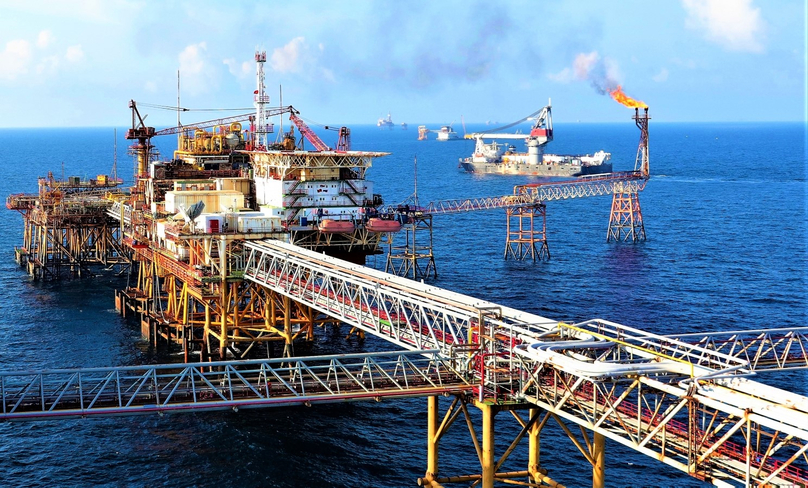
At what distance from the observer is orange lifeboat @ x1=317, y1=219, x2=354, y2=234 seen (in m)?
88.1

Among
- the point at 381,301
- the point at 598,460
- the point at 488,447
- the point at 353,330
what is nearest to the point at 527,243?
the point at 353,330

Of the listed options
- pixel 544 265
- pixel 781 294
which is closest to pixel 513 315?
pixel 781 294

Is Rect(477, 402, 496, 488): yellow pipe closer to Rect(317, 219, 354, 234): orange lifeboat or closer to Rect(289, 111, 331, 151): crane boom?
Rect(317, 219, 354, 234): orange lifeboat

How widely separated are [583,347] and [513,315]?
641 cm

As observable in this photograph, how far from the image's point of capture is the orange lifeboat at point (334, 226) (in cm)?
8812

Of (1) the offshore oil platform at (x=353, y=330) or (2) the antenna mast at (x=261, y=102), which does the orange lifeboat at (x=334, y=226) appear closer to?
(1) the offshore oil platform at (x=353, y=330)

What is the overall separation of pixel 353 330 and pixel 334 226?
9486mm

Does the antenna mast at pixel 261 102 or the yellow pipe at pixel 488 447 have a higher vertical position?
the antenna mast at pixel 261 102

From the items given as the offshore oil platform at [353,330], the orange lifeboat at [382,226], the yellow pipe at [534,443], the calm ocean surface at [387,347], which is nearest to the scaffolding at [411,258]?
the offshore oil platform at [353,330]

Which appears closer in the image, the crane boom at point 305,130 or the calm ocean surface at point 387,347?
the calm ocean surface at point 387,347

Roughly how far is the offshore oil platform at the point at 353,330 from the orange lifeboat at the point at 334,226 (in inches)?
4.4

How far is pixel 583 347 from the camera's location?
147 ft

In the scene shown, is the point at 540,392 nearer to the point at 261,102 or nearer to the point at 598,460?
the point at 598,460

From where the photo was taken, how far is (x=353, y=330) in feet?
286
